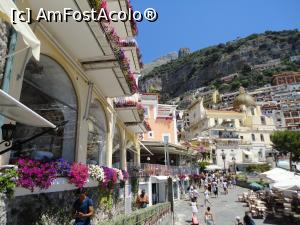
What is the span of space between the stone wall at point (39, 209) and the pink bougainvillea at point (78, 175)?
56 centimetres

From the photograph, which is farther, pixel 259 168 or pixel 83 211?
pixel 259 168

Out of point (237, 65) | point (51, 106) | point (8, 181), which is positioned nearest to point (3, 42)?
point (8, 181)

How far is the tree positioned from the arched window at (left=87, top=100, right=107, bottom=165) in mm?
62128

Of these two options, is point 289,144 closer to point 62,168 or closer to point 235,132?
point 235,132

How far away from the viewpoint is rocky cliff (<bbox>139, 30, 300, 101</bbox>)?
498 feet

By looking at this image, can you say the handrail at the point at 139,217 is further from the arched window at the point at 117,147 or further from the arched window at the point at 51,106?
the arched window at the point at 117,147

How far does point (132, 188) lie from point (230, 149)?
5200 cm

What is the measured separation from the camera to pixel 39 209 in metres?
6.92

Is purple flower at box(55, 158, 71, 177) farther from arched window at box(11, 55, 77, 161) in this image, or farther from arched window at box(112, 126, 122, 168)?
arched window at box(112, 126, 122, 168)

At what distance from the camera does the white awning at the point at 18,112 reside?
4.18m

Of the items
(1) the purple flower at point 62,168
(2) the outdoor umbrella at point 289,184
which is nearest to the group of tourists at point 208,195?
(2) the outdoor umbrella at point 289,184

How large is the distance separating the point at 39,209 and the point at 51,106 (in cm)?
474

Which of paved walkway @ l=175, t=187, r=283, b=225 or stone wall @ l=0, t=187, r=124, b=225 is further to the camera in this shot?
paved walkway @ l=175, t=187, r=283, b=225

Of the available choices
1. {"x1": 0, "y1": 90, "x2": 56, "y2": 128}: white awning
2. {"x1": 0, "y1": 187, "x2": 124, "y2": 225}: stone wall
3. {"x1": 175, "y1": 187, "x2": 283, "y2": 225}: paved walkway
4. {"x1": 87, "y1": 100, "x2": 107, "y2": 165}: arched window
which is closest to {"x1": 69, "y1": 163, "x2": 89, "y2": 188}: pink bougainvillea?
{"x1": 0, "y1": 187, "x2": 124, "y2": 225}: stone wall
